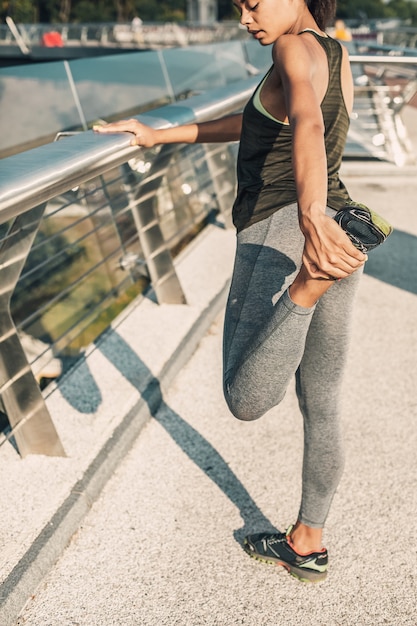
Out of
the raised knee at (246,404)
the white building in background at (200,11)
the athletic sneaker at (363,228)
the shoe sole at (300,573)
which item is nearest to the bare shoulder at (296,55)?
the athletic sneaker at (363,228)

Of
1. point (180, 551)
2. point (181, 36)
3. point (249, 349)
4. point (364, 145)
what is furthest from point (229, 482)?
point (181, 36)

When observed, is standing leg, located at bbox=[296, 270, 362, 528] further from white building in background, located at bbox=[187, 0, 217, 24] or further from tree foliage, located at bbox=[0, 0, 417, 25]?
tree foliage, located at bbox=[0, 0, 417, 25]

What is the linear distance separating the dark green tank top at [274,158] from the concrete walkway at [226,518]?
1288 mm

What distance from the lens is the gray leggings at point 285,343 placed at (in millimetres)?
1928

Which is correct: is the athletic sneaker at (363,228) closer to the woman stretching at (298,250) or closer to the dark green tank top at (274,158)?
the woman stretching at (298,250)

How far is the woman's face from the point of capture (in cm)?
204

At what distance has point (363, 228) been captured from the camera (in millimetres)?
1666

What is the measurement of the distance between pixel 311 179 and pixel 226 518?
170cm

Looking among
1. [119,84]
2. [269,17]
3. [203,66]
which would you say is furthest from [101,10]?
[269,17]

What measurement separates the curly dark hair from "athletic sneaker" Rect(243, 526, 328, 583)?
1758mm

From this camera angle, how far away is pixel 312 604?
2.48 meters

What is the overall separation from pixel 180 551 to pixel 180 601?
10.3 inches

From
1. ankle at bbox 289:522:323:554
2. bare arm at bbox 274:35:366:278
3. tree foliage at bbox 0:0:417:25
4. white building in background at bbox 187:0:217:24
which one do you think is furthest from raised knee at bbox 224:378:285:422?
tree foliage at bbox 0:0:417:25

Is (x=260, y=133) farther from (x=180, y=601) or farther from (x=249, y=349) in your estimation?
(x=180, y=601)
